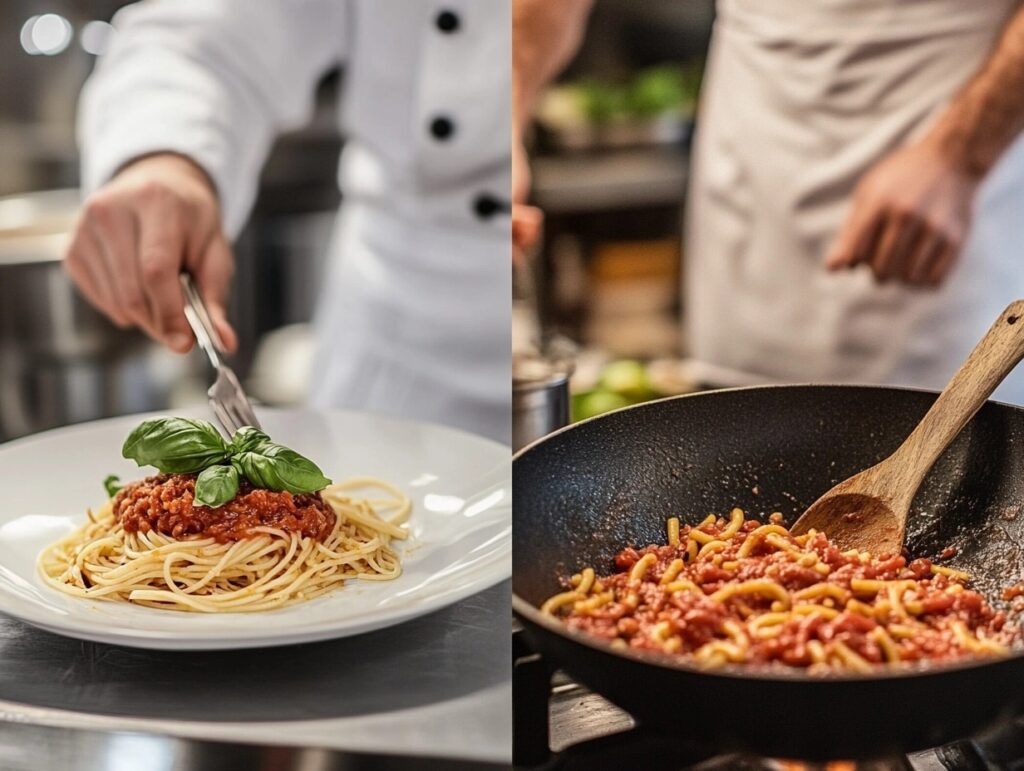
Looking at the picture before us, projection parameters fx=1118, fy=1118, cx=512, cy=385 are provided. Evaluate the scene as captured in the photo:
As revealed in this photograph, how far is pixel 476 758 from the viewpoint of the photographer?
646mm

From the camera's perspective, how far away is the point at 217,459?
0.79 m

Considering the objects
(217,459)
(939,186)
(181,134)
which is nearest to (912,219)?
(939,186)

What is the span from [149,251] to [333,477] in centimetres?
27

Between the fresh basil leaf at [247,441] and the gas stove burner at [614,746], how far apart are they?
0.23 metres

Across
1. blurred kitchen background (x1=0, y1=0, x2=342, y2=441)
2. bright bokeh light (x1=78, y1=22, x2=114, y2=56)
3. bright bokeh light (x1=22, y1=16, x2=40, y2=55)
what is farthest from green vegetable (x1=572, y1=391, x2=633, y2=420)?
bright bokeh light (x1=22, y1=16, x2=40, y2=55)

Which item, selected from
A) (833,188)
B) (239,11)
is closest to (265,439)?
(239,11)

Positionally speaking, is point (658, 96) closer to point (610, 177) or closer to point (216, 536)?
point (610, 177)

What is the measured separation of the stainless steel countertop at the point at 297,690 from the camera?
668mm

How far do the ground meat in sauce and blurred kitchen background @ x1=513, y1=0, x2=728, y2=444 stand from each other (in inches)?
78.8

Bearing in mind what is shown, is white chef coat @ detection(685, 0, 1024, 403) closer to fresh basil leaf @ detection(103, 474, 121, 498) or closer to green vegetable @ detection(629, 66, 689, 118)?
fresh basil leaf @ detection(103, 474, 121, 498)

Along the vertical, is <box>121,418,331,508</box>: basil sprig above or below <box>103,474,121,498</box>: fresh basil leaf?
above

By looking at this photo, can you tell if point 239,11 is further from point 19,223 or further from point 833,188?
point 19,223

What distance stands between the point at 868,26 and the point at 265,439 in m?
1.00

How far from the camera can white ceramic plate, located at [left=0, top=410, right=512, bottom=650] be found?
0.69m
